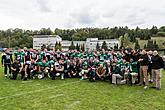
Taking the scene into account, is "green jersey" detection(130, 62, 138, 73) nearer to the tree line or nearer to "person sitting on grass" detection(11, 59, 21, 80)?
"person sitting on grass" detection(11, 59, 21, 80)

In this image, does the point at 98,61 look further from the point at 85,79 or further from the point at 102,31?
the point at 102,31

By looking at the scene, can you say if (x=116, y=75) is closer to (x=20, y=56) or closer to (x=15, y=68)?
(x=15, y=68)

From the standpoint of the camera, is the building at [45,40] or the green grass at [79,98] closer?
the green grass at [79,98]

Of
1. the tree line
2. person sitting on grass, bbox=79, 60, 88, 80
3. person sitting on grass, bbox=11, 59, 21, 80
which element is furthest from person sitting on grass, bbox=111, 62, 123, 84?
the tree line

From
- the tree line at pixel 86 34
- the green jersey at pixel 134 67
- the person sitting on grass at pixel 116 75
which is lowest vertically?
the person sitting on grass at pixel 116 75

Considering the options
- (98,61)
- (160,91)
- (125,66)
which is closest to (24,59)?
(98,61)

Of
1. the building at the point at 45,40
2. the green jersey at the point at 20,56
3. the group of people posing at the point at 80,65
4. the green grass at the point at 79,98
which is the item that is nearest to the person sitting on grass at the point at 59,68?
the group of people posing at the point at 80,65

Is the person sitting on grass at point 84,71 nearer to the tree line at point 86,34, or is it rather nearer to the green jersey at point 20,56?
the green jersey at point 20,56

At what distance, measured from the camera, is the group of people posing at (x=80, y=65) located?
38.8 feet

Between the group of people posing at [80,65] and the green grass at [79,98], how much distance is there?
96 cm

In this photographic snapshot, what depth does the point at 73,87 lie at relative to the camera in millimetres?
10547

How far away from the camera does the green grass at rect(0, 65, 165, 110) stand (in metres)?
7.32

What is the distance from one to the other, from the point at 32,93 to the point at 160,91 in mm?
5128

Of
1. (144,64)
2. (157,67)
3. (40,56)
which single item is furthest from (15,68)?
(157,67)
